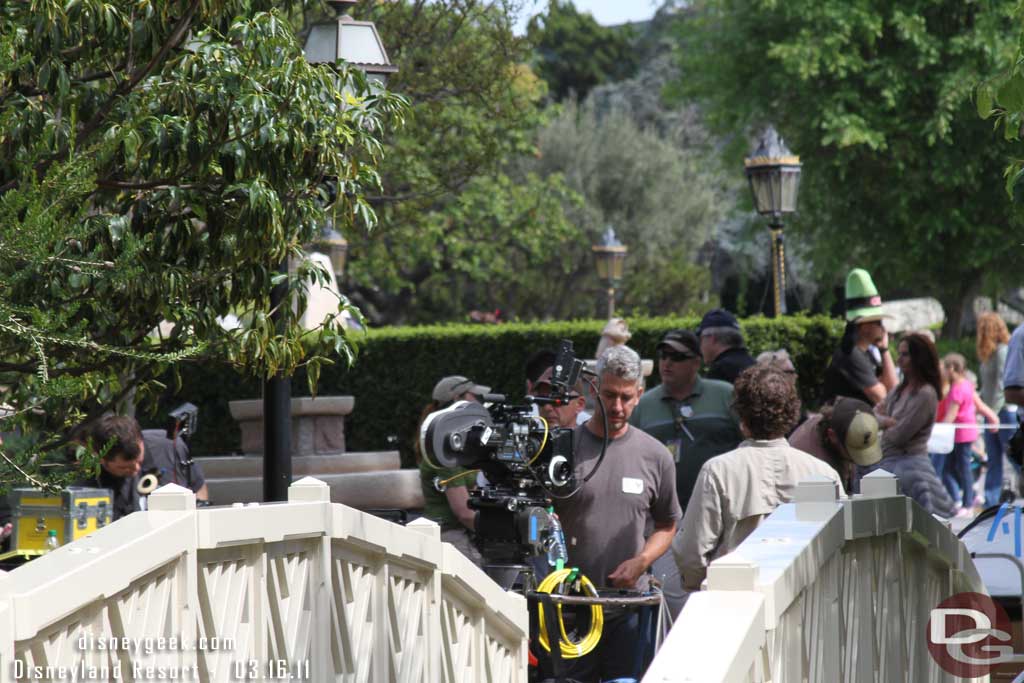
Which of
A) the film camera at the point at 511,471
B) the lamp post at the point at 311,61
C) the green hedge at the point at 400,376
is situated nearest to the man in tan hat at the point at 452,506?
the lamp post at the point at 311,61

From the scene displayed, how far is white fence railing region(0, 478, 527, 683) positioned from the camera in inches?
145

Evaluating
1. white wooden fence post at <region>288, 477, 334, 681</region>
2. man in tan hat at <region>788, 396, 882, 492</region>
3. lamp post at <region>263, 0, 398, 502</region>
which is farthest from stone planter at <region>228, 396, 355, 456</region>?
white wooden fence post at <region>288, 477, 334, 681</region>

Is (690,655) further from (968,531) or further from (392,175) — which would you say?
(392,175)

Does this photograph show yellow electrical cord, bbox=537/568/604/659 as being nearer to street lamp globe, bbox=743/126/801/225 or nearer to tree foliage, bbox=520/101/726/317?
street lamp globe, bbox=743/126/801/225

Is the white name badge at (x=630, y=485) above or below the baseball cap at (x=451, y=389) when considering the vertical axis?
below

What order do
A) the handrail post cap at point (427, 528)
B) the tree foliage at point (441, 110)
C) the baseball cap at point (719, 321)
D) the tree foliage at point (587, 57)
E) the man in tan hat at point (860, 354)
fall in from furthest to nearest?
the tree foliage at point (587, 57) < the tree foliage at point (441, 110) < the man in tan hat at point (860, 354) < the baseball cap at point (719, 321) < the handrail post cap at point (427, 528)

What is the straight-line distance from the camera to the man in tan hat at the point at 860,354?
402 inches

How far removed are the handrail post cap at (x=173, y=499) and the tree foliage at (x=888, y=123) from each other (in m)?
26.9

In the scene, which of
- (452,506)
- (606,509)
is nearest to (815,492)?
(606,509)

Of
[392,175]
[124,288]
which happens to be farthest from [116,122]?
[392,175]

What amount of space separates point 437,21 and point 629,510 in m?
9.06

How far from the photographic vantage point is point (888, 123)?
31.4 metres

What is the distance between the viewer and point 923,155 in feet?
103

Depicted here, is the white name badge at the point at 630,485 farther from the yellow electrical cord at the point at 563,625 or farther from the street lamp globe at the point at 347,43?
the street lamp globe at the point at 347,43
